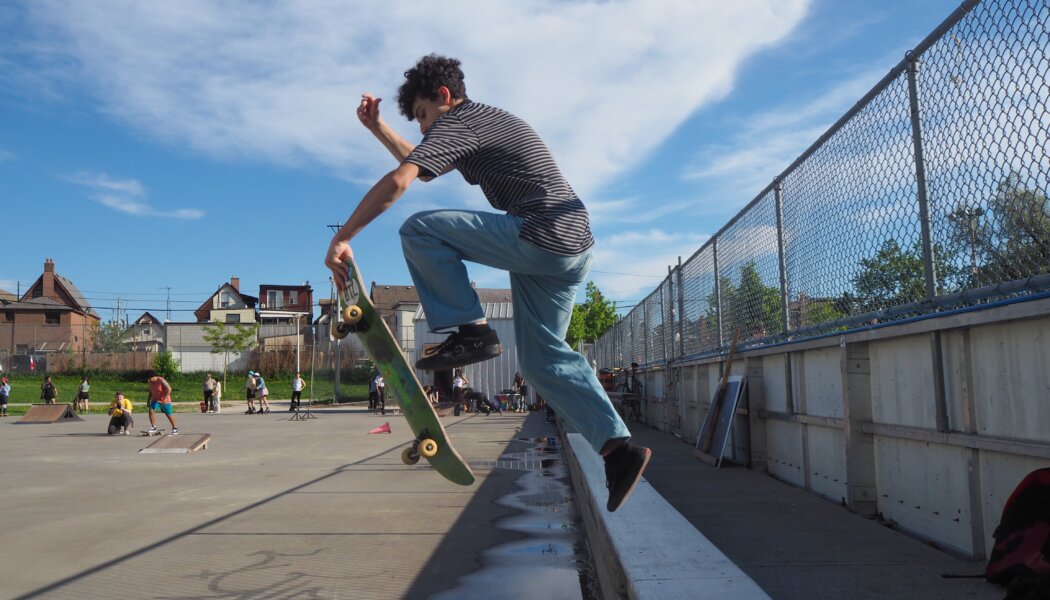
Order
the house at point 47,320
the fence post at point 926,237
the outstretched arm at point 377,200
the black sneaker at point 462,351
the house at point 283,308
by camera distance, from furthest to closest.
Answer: the house at point 283,308, the house at point 47,320, the fence post at point 926,237, the black sneaker at point 462,351, the outstretched arm at point 377,200

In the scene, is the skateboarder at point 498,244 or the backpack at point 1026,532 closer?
the skateboarder at point 498,244

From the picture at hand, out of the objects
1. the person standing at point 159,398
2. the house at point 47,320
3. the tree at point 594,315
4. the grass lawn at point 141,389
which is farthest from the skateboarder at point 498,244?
the house at point 47,320

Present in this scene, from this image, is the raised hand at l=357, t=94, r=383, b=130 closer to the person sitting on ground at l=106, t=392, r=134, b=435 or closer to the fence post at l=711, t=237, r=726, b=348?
the fence post at l=711, t=237, r=726, b=348

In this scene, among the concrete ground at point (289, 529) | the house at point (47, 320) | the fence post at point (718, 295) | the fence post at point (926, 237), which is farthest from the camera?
the house at point (47, 320)

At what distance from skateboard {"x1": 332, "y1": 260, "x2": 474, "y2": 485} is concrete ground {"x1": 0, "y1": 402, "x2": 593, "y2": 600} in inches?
58.5

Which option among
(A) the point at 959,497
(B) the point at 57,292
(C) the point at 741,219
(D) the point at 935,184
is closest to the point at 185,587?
(A) the point at 959,497

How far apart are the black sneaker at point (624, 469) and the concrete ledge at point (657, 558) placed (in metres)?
0.32

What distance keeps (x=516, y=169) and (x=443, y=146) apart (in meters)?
0.31

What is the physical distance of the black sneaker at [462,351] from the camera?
2906mm

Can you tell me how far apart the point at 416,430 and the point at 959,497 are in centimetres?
313

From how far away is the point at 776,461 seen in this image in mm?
8281

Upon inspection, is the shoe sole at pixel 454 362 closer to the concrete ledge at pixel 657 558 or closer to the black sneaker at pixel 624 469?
the black sneaker at pixel 624 469

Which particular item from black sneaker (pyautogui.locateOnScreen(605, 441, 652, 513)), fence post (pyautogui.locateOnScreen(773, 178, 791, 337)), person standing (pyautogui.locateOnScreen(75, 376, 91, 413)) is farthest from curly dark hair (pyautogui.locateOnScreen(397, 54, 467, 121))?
person standing (pyautogui.locateOnScreen(75, 376, 91, 413))

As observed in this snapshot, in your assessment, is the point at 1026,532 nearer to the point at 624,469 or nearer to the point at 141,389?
the point at 624,469
